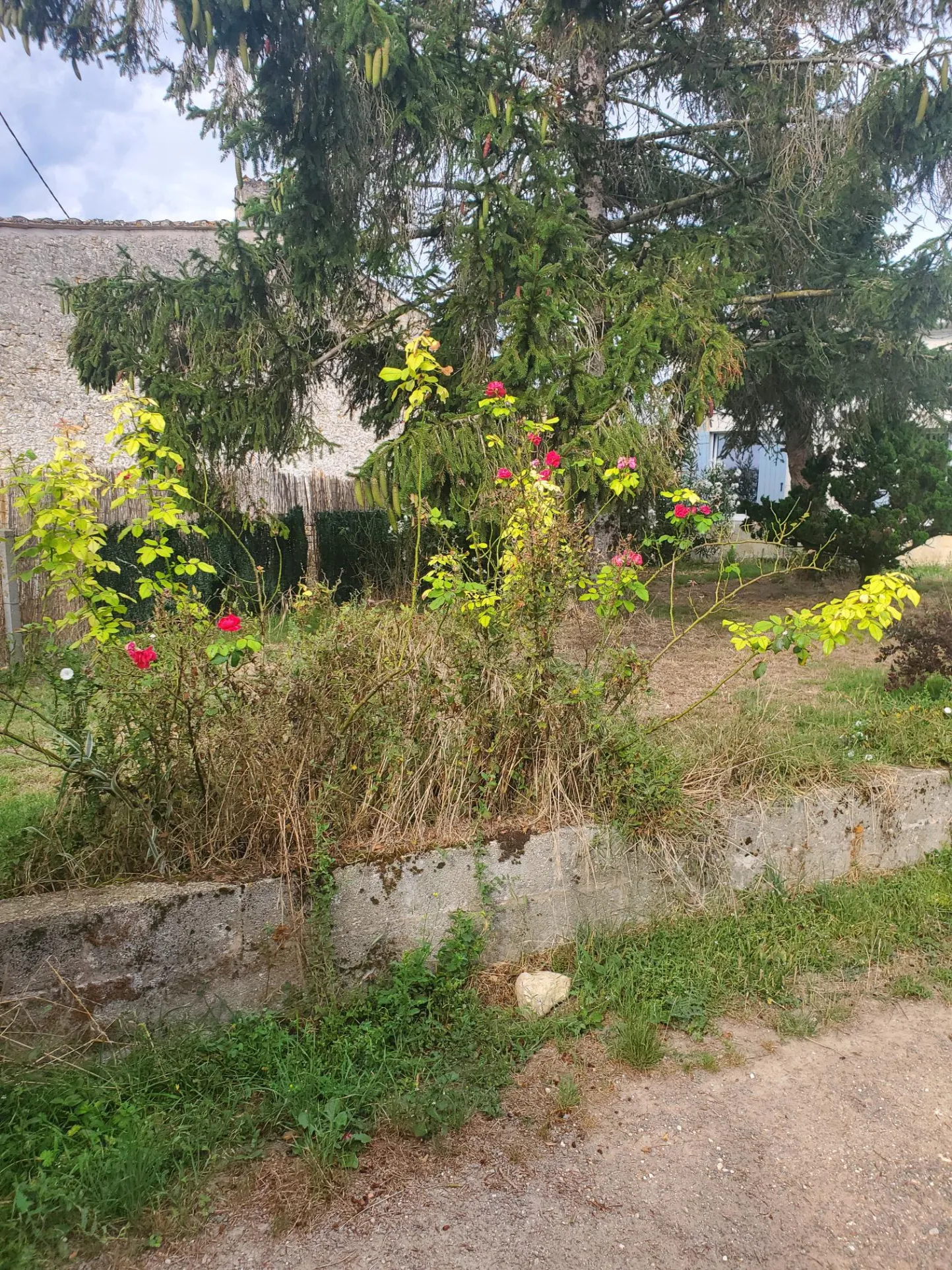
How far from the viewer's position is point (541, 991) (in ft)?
10.9

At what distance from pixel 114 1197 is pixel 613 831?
2193mm

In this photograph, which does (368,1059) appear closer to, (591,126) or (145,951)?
(145,951)

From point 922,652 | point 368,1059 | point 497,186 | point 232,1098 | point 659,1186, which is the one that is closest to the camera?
point 659,1186

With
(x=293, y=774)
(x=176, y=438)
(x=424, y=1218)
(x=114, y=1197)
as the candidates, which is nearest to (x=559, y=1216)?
(x=424, y=1218)

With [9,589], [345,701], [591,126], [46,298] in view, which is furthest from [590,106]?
[46,298]

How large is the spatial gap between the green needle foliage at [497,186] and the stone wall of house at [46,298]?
707 centimetres

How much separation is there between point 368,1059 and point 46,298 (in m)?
16.4

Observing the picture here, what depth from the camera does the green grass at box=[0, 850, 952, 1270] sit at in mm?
2330

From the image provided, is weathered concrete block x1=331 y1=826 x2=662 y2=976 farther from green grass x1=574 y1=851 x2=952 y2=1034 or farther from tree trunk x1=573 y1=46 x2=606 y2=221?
tree trunk x1=573 y1=46 x2=606 y2=221

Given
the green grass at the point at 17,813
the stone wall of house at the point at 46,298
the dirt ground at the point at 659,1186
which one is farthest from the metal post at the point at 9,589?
the stone wall of house at the point at 46,298

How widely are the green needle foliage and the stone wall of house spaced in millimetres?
7066

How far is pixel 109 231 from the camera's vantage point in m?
15.6

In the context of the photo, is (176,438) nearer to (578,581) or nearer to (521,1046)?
(578,581)

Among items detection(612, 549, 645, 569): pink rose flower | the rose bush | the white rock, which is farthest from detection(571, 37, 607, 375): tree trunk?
the white rock
